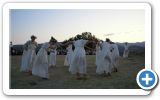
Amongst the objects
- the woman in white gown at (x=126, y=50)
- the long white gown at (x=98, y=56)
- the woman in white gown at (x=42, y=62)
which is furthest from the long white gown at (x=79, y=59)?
the woman in white gown at (x=126, y=50)

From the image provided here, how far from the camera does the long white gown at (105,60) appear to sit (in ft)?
33.8

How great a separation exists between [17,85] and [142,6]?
8.11ft

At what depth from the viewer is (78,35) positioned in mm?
10211

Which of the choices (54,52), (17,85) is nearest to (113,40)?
(54,52)

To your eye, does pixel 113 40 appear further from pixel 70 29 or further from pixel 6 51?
pixel 6 51

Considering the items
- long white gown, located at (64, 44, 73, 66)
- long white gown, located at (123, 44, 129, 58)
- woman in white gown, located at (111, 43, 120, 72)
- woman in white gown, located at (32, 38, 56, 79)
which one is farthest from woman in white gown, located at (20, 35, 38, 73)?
long white gown, located at (123, 44, 129, 58)

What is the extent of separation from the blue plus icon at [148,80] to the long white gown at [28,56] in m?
1.91

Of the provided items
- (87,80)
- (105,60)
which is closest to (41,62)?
(87,80)

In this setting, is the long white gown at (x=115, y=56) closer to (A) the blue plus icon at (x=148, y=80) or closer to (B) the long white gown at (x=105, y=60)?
(B) the long white gown at (x=105, y=60)

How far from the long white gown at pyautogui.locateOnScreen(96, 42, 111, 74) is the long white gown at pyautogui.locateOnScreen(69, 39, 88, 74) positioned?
0.28 meters

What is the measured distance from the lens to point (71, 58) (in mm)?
10266

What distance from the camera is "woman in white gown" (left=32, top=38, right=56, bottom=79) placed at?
10.2 m

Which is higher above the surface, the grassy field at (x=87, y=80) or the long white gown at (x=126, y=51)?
the long white gown at (x=126, y=51)

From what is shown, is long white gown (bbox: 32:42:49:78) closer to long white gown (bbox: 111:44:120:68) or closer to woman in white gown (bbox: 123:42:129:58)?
long white gown (bbox: 111:44:120:68)
